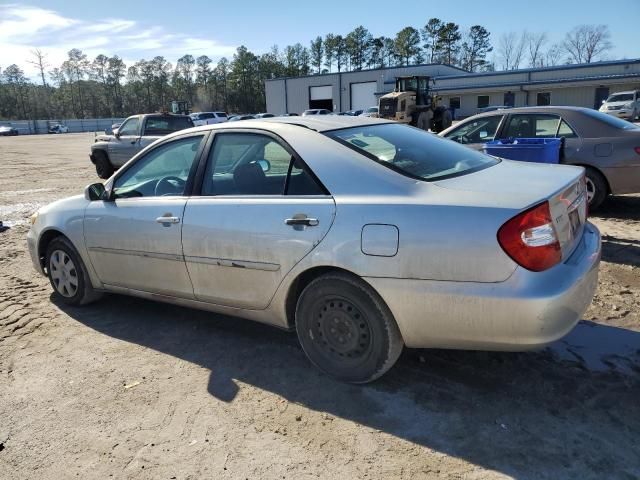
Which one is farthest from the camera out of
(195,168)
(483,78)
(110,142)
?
(483,78)

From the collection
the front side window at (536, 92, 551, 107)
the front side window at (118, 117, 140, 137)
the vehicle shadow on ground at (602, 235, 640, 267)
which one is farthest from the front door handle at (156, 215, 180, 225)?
the front side window at (536, 92, 551, 107)

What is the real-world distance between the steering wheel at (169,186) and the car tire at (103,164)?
36.2ft

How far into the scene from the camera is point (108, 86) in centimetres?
12769

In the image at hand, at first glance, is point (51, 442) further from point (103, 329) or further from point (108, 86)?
point (108, 86)

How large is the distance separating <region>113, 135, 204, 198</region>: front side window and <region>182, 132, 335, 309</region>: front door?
0.27 metres

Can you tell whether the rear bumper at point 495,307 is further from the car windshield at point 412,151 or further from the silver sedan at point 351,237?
the car windshield at point 412,151

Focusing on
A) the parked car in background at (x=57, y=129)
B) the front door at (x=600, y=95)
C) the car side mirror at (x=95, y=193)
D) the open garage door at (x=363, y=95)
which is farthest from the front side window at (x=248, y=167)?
the parked car in background at (x=57, y=129)

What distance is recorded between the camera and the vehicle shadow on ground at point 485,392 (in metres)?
2.52

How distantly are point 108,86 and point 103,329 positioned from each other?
456ft

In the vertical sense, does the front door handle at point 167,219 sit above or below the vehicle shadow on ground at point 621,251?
above

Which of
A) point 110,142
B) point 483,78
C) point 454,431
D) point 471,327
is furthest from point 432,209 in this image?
point 483,78

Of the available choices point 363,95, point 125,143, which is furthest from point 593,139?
point 363,95

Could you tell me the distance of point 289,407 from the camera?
304cm

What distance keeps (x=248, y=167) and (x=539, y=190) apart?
1972mm
